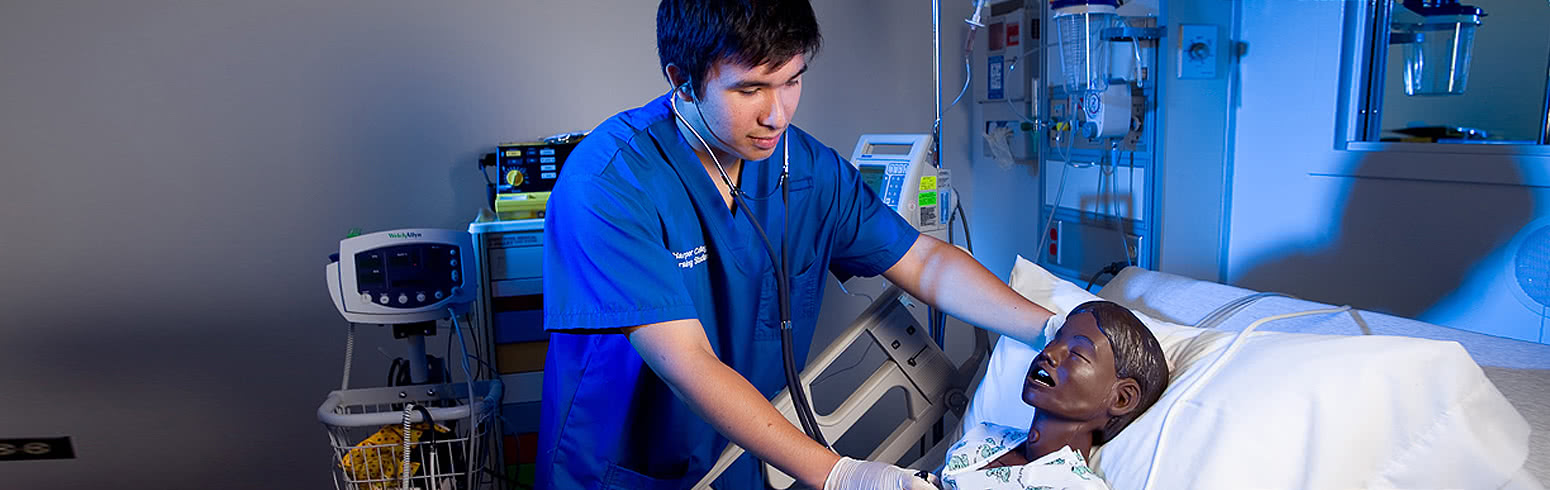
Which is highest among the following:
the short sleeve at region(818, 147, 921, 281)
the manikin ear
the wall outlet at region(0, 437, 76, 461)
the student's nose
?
the manikin ear

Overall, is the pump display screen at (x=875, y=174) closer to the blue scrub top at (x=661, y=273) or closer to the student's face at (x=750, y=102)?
the blue scrub top at (x=661, y=273)

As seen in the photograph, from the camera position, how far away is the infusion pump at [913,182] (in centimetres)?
223

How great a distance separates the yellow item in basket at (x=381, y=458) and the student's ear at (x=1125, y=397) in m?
1.27

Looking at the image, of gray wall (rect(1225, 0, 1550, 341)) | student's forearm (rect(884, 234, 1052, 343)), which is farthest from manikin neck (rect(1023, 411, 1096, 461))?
gray wall (rect(1225, 0, 1550, 341))

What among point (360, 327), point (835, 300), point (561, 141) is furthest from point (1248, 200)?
point (360, 327)

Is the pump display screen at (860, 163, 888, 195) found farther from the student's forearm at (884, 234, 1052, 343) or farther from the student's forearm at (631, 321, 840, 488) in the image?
the student's forearm at (631, 321, 840, 488)

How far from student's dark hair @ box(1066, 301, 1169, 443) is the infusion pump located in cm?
108

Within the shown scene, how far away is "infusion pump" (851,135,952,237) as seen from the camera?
2227 millimetres

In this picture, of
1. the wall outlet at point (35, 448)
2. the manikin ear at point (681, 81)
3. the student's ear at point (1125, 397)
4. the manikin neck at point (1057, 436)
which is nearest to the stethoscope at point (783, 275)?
the manikin ear at point (681, 81)

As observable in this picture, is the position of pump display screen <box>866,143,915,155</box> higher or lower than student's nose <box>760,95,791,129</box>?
lower

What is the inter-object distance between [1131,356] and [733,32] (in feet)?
2.07

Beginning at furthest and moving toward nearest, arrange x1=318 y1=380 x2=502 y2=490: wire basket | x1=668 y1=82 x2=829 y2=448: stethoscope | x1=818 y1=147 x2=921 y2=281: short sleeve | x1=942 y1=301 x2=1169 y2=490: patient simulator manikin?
1. x1=318 y1=380 x2=502 y2=490: wire basket
2. x1=818 y1=147 x2=921 y2=281: short sleeve
3. x1=668 y1=82 x2=829 y2=448: stethoscope
4. x1=942 y1=301 x2=1169 y2=490: patient simulator manikin

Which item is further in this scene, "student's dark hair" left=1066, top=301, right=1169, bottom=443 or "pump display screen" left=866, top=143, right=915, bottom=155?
"pump display screen" left=866, top=143, right=915, bottom=155

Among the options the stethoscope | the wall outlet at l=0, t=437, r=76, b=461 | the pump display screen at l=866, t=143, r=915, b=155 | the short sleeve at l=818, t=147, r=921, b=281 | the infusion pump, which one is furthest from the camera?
the wall outlet at l=0, t=437, r=76, b=461
